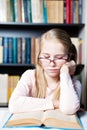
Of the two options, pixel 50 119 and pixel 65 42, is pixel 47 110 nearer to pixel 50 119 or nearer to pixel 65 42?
pixel 50 119

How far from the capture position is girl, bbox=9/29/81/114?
47.4 inches

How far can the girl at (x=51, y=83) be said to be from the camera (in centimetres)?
120

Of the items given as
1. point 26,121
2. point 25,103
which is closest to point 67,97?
point 25,103

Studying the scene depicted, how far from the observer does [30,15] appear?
2.06 meters

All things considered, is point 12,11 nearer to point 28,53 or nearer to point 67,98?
point 28,53

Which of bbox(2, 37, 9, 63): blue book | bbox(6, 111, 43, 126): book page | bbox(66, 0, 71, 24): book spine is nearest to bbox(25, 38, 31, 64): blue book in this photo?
bbox(2, 37, 9, 63): blue book

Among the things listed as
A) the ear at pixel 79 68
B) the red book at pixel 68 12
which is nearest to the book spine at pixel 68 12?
the red book at pixel 68 12

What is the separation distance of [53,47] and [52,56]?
0.05 meters

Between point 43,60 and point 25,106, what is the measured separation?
0.85 ft

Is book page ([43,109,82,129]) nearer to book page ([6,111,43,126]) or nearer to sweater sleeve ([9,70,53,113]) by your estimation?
book page ([6,111,43,126])

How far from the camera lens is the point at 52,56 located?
51.3 inches

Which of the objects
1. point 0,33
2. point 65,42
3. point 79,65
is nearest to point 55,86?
point 65,42

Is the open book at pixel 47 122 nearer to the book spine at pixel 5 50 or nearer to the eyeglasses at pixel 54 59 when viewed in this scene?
the eyeglasses at pixel 54 59

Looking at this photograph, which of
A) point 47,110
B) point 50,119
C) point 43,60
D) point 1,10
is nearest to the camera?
point 50,119
